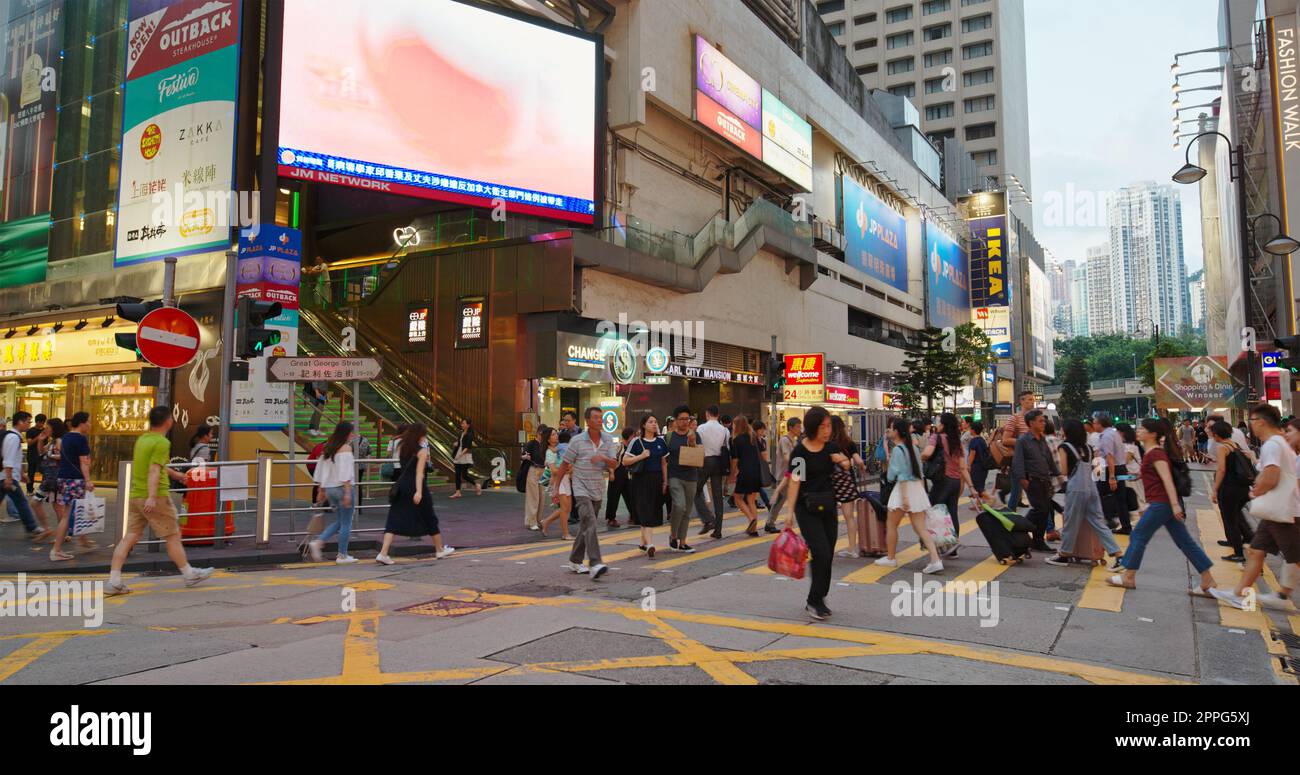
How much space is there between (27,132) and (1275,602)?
3203 centimetres

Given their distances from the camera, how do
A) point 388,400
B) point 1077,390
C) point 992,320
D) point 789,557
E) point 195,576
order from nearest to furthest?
point 789,557, point 195,576, point 388,400, point 992,320, point 1077,390

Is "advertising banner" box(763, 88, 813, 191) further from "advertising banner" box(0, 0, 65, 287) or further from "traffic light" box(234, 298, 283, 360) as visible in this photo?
"traffic light" box(234, 298, 283, 360)

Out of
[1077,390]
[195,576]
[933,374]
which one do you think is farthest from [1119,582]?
[1077,390]

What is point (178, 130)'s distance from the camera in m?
18.3

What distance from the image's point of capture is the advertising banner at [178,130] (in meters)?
17.3

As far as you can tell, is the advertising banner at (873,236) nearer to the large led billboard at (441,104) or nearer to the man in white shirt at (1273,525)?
the large led billboard at (441,104)

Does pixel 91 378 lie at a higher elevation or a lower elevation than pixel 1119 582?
higher

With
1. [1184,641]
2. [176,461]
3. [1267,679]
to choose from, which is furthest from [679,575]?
[176,461]

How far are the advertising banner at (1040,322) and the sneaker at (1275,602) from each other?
83065mm

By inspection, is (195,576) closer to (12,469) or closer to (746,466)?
(12,469)

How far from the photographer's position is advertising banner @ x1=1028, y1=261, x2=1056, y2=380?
84.4 meters

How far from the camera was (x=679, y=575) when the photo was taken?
8461 millimetres

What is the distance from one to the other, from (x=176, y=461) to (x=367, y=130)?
12418 millimetres

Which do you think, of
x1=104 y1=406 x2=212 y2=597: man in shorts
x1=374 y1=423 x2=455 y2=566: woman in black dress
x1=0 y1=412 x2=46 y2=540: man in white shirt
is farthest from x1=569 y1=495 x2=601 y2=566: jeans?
x1=0 y1=412 x2=46 y2=540: man in white shirt
